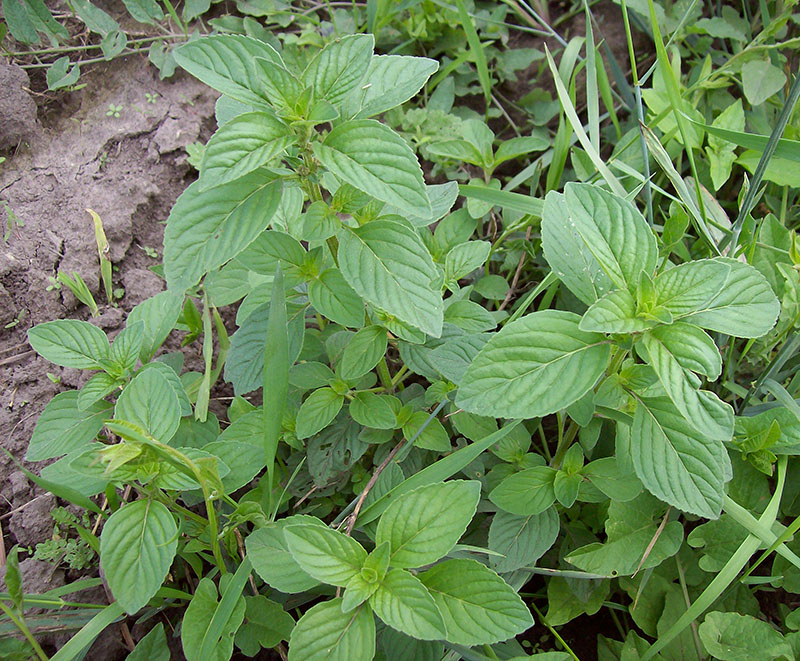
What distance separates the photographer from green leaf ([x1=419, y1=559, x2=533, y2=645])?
3.70ft

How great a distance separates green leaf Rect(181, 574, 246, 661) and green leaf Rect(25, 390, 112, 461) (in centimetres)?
47

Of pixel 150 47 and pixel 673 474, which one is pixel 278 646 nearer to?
pixel 673 474

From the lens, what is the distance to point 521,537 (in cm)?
146

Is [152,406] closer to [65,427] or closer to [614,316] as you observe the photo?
[65,427]

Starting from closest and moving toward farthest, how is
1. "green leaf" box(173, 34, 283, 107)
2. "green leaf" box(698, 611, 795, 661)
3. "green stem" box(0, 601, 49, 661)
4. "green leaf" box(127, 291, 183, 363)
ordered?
"green leaf" box(173, 34, 283, 107) < "green stem" box(0, 601, 49, 661) < "green leaf" box(698, 611, 795, 661) < "green leaf" box(127, 291, 183, 363)

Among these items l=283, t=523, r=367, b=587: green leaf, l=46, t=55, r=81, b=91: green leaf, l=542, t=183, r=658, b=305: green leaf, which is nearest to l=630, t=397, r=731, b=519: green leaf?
l=542, t=183, r=658, b=305: green leaf

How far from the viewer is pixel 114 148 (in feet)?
7.06

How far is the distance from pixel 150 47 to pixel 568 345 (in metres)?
2.04

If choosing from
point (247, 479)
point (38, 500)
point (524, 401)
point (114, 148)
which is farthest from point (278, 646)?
point (114, 148)

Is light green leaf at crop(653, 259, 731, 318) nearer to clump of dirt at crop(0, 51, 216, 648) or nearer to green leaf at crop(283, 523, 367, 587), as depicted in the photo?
green leaf at crop(283, 523, 367, 587)

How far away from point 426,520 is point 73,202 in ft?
5.35

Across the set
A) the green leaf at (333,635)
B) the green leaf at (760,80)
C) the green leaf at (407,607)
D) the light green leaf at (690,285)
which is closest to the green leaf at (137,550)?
the green leaf at (333,635)

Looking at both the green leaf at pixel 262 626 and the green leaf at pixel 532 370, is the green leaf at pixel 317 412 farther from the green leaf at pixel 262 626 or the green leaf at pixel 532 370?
the green leaf at pixel 532 370

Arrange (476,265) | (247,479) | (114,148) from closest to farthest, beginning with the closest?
(247,479)
(476,265)
(114,148)
